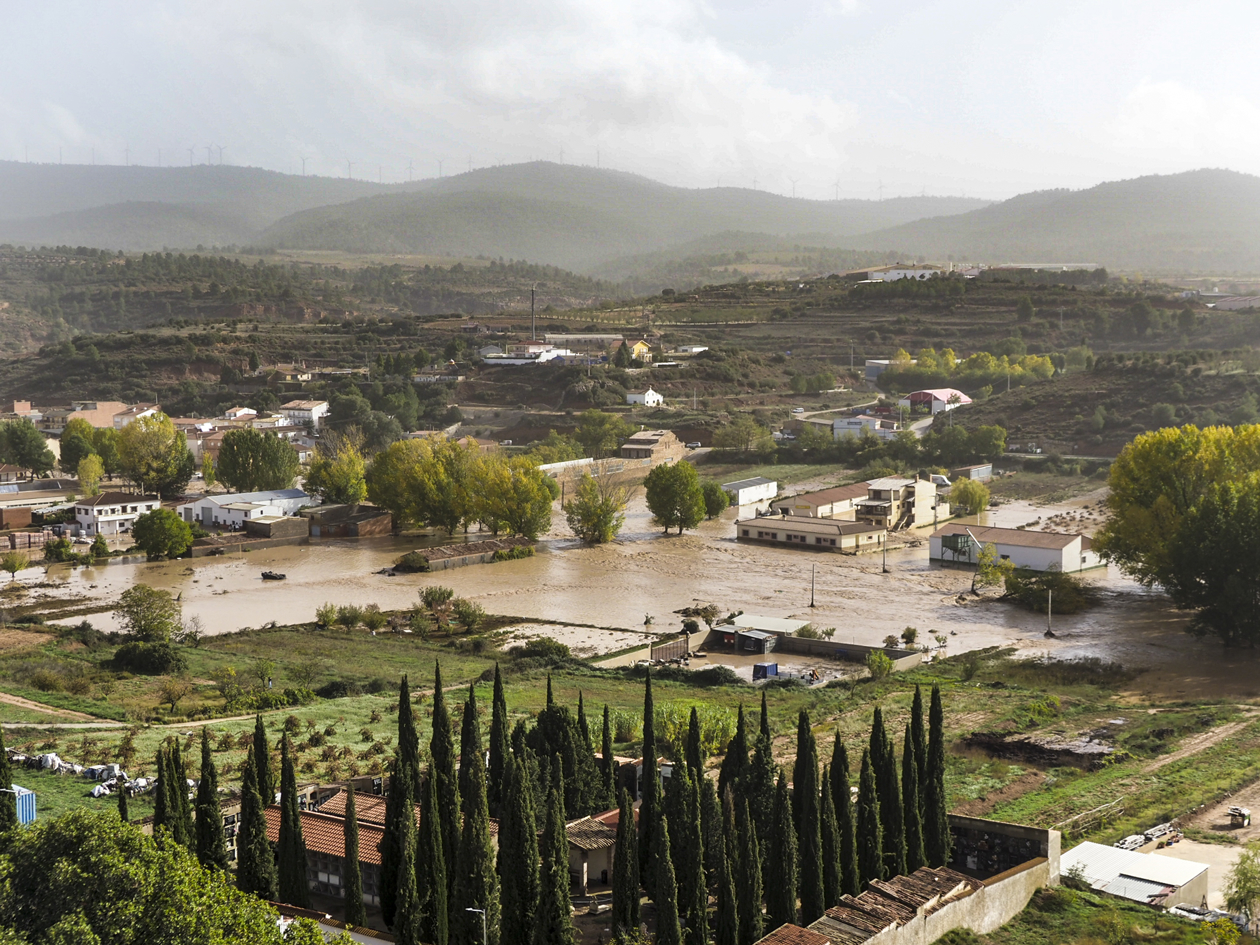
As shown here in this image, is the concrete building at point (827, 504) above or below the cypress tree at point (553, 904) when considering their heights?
below

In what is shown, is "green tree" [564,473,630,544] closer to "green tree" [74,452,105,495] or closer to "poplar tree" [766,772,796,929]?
"green tree" [74,452,105,495]

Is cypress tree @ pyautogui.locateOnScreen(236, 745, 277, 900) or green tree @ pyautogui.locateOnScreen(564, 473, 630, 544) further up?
cypress tree @ pyautogui.locateOnScreen(236, 745, 277, 900)

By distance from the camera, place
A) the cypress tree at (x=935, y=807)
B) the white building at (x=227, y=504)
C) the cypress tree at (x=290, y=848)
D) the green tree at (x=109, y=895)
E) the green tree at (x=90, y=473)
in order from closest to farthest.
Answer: the green tree at (x=109, y=895), the cypress tree at (x=290, y=848), the cypress tree at (x=935, y=807), the white building at (x=227, y=504), the green tree at (x=90, y=473)

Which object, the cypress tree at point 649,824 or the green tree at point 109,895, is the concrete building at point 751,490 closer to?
A: the cypress tree at point 649,824

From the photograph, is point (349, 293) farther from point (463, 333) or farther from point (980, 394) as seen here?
point (980, 394)

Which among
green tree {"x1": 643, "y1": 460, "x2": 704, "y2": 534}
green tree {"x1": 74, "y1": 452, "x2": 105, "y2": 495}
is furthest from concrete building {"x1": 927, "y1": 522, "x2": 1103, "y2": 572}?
green tree {"x1": 74, "y1": 452, "x2": 105, "y2": 495}

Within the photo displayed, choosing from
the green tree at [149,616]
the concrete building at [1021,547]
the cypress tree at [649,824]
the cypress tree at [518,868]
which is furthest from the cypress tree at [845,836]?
the concrete building at [1021,547]

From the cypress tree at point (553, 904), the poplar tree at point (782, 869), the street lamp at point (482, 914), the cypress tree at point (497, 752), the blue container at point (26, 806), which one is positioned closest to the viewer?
the street lamp at point (482, 914)

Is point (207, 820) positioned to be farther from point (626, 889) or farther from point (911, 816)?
point (911, 816)
